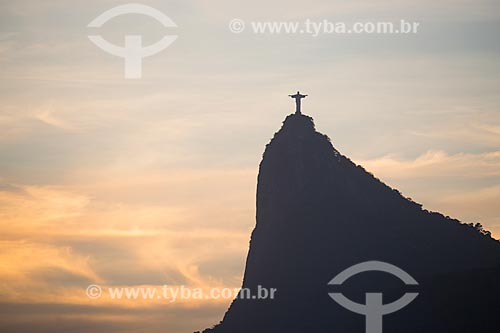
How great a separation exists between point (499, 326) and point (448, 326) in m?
7.23

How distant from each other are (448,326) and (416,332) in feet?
15.2

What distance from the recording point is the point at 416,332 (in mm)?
199875

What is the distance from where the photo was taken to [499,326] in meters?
199

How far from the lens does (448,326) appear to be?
199 m
